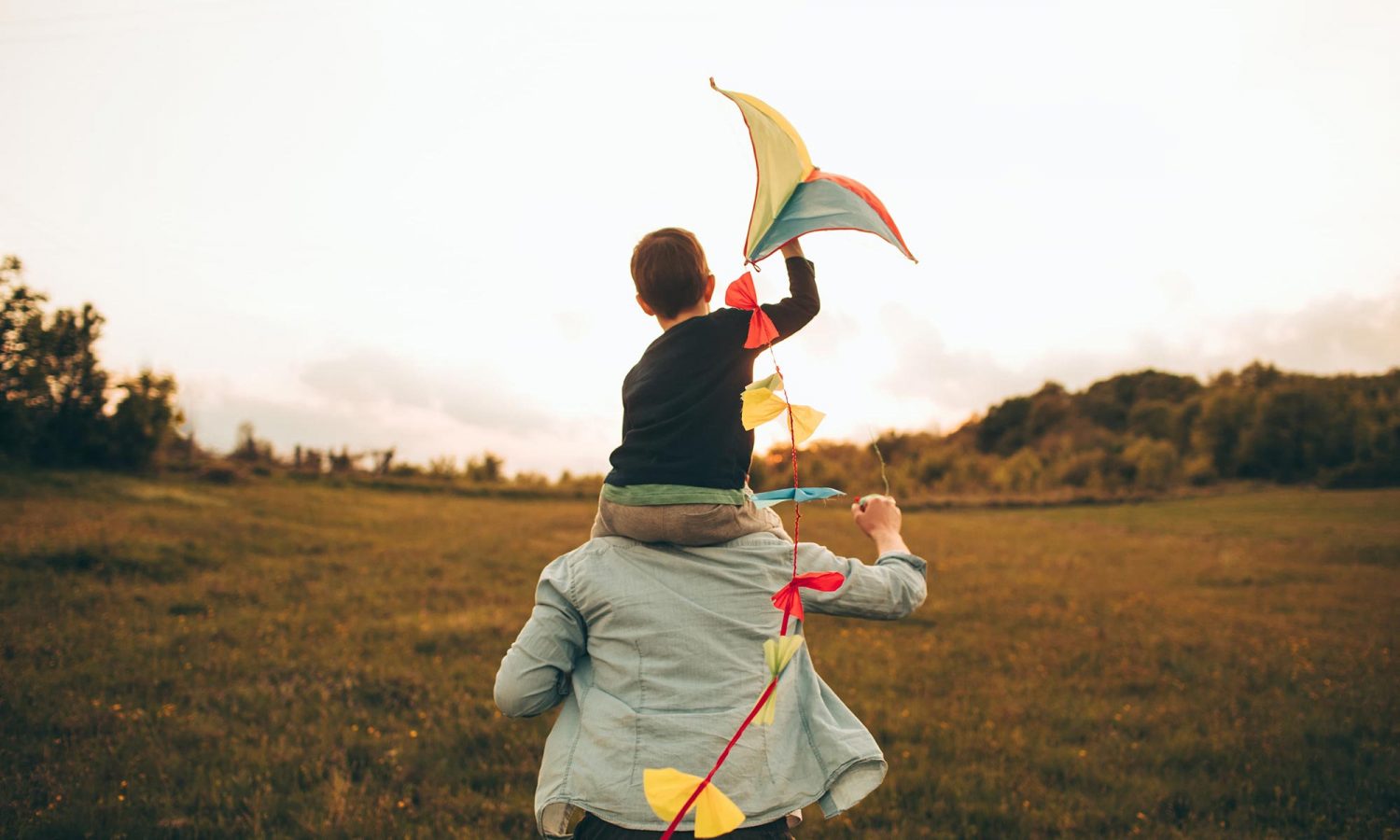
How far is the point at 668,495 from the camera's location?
1973 mm

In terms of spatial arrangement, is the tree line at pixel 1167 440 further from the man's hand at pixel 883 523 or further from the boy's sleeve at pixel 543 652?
the boy's sleeve at pixel 543 652

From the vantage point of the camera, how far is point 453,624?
8562 mm

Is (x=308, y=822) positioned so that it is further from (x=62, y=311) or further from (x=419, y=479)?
(x=419, y=479)

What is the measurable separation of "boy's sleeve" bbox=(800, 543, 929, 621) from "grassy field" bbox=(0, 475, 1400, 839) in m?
2.74

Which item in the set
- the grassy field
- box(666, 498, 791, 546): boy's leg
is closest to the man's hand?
box(666, 498, 791, 546): boy's leg

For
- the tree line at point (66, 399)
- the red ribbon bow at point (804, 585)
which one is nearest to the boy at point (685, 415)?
the red ribbon bow at point (804, 585)

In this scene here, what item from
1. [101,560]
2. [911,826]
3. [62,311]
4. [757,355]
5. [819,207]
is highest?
[62,311]

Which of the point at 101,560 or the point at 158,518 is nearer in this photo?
the point at 101,560

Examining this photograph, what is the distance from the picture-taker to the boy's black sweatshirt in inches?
78.2

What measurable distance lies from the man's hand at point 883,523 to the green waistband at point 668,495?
0.64m

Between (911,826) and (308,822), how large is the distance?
3356 mm

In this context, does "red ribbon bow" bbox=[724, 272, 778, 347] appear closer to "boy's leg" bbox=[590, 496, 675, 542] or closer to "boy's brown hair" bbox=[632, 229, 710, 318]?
"boy's brown hair" bbox=[632, 229, 710, 318]

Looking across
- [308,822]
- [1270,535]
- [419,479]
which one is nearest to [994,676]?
[308,822]

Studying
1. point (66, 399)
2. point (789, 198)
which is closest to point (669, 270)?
point (789, 198)
